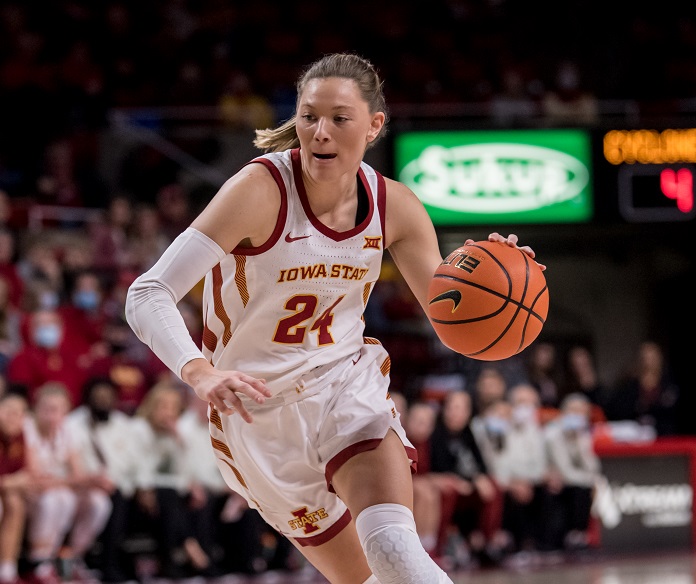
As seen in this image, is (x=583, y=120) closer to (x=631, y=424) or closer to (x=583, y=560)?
(x=631, y=424)

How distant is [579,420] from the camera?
32.6 ft

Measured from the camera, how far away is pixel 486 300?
11.3 feet

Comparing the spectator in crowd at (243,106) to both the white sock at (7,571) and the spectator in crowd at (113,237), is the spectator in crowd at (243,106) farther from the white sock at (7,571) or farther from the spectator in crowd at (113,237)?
the white sock at (7,571)

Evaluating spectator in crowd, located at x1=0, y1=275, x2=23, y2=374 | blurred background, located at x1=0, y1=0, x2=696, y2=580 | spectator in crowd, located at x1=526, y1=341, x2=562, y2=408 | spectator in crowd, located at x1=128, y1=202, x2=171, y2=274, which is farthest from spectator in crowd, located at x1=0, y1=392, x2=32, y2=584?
spectator in crowd, located at x1=526, y1=341, x2=562, y2=408

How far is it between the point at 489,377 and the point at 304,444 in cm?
663

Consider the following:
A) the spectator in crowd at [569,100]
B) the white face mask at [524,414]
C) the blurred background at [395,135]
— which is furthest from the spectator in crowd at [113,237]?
the spectator in crowd at [569,100]

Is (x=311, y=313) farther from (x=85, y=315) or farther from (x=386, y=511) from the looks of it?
(x=85, y=315)

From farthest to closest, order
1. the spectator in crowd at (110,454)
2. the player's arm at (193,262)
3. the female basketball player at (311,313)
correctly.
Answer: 1. the spectator in crowd at (110,454)
2. the female basketball player at (311,313)
3. the player's arm at (193,262)

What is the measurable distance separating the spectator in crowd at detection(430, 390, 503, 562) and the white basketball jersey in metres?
5.77

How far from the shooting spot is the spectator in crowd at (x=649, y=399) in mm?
11594

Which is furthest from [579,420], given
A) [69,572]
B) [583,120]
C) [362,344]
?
[362,344]

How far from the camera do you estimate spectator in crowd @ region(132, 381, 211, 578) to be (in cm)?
802

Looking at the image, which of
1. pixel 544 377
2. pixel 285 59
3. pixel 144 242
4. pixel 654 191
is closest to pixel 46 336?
pixel 144 242

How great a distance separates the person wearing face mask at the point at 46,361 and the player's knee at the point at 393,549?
529cm
